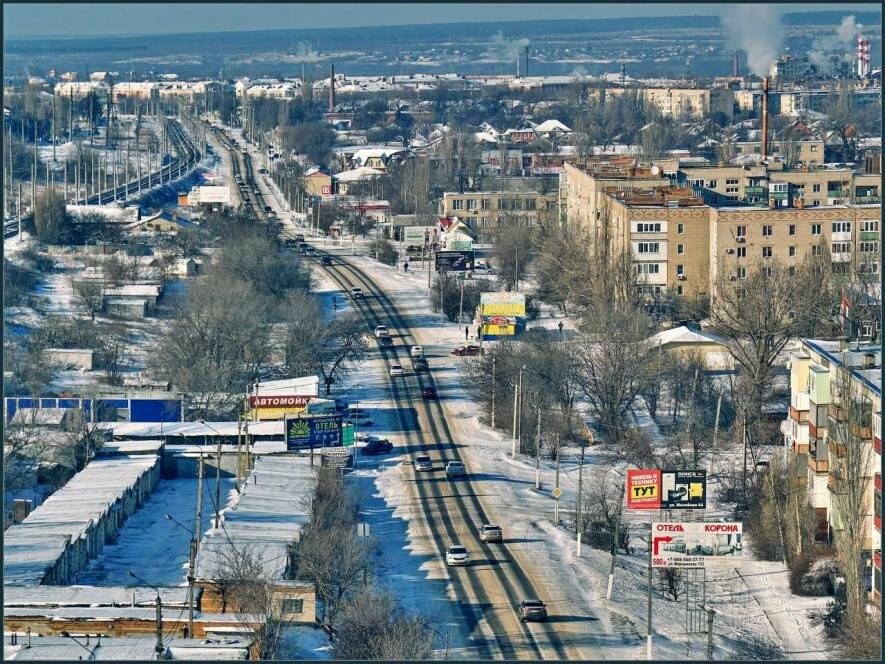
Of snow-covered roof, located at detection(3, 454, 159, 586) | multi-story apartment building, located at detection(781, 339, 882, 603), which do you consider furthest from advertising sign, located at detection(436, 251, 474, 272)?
multi-story apartment building, located at detection(781, 339, 882, 603)

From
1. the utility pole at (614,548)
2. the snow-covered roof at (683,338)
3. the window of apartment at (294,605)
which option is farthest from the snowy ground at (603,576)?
the snow-covered roof at (683,338)

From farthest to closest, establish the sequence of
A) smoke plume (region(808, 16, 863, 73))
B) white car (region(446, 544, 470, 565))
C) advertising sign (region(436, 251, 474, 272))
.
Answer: smoke plume (region(808, 16, 863, 73)) < advertising sign (region(436, 251, 474, 272)) < white car (region(446, 544, 470, 565))

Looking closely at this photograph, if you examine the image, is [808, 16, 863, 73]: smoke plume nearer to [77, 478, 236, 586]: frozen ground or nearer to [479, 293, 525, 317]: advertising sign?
[479, 293, 525, 317]: advertising sign

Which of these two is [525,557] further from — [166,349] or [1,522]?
[166,349]

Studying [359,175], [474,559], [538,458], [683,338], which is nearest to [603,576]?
[474,559]

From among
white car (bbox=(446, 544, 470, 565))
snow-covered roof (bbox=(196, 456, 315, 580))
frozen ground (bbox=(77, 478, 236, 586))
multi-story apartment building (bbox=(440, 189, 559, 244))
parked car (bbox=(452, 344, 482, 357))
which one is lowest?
frozen ground (bbox=(77, 478, 236, 586))
